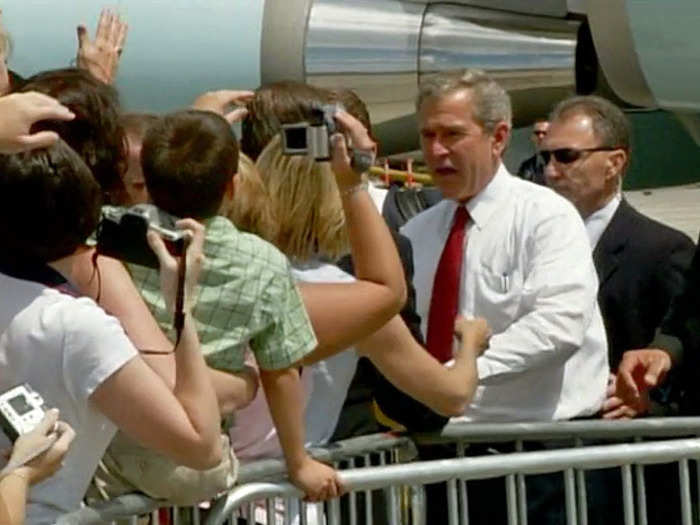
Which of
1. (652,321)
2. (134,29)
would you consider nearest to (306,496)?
(652,321)

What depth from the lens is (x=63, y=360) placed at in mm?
4059

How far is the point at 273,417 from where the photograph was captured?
4.66 meters

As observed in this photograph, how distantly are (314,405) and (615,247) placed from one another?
1577 mm

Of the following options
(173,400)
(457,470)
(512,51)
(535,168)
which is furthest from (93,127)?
(512,51)

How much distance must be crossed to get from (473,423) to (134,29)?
5.09m

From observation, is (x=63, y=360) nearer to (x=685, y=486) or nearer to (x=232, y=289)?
(x=232, y=289)

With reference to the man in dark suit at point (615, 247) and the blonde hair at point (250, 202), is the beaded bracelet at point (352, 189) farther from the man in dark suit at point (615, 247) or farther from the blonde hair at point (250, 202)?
the man in dark suit at point (615, 247)

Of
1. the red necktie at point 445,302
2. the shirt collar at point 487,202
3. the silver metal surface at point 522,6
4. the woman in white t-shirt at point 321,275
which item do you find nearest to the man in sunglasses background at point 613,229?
the shirt collar at point 487,202

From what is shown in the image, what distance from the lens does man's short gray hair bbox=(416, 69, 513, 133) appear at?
19.9 ft

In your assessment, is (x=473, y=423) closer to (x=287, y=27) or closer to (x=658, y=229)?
(x=658, y=229)

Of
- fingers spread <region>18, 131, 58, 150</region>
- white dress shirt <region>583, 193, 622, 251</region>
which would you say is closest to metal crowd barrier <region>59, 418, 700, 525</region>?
fingers spread <region>18, 131, 58, 150</region>

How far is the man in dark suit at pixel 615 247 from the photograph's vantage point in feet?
18.6

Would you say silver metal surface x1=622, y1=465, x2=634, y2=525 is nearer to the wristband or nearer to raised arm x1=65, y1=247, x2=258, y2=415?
the wristband

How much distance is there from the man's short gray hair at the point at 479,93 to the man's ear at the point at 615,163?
0.66 m
